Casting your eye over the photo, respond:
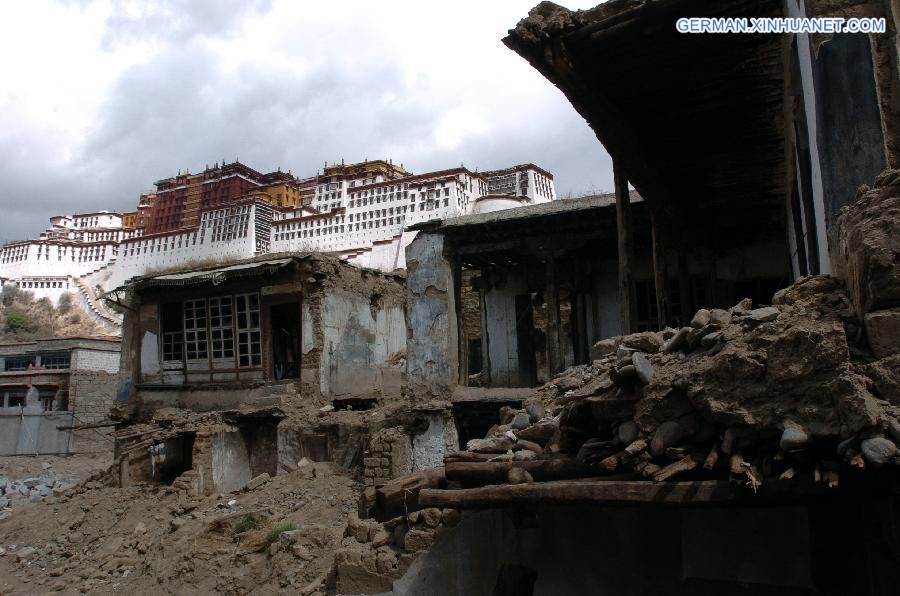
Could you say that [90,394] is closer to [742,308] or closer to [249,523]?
[249,523]

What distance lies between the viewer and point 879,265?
2.92 metres

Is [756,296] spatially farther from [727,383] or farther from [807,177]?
[727,383]

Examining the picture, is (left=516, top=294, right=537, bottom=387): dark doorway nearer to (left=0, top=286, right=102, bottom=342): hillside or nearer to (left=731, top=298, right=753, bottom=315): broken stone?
(left=731, top=298, right=753, bottom=315): broken stone

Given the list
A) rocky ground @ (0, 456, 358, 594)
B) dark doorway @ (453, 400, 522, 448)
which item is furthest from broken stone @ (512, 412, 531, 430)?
dark doorway @ (453, 400, 522, 448)

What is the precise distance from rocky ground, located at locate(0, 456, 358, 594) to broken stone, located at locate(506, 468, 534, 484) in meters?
6.86

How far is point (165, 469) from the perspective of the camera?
1802 centimetres

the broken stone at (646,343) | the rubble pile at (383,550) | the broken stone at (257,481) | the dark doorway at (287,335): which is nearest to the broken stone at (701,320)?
the broken stone at (646,343)

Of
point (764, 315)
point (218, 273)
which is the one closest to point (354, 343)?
point (218, 273)

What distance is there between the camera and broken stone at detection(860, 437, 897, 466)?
261 centimetres

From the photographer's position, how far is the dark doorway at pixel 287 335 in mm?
20875

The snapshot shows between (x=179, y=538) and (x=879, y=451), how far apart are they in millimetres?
13518

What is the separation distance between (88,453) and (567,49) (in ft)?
95.1

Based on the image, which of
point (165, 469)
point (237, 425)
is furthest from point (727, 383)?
point (165, 469)

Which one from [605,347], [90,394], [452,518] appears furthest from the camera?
[90,394]
